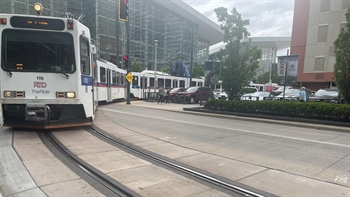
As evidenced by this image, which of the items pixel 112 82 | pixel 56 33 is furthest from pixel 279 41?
pixel 56 33

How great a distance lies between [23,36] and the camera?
7734 mm

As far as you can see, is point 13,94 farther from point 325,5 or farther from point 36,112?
point 325,5

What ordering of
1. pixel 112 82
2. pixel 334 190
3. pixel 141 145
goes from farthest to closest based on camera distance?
pixel 112 82
pixel 141 145
pixel 334 190

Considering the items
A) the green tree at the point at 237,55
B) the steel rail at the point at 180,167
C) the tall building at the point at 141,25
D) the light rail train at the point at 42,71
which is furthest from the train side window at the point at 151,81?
the steel rail at the point at 180,167

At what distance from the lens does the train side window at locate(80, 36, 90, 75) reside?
8334 mm

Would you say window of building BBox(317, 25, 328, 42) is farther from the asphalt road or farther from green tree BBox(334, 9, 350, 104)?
the asphalt road

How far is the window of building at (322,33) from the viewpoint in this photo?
40156mm

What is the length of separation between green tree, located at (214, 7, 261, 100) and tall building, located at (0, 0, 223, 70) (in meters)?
17.1

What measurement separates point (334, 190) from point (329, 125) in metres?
8.27

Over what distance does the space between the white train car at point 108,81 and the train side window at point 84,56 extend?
7759 mm

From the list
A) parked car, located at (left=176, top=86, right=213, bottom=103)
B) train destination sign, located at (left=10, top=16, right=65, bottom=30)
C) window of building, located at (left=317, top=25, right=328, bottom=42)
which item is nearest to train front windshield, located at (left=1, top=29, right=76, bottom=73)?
train destination sign, located at (left=10, top=16, right=65, bottom=30)

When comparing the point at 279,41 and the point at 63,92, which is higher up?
the point at 279,41

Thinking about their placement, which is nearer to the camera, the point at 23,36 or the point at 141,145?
the point at 141,145

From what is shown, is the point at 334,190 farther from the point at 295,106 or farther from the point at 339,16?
Result: the point at 339,16
